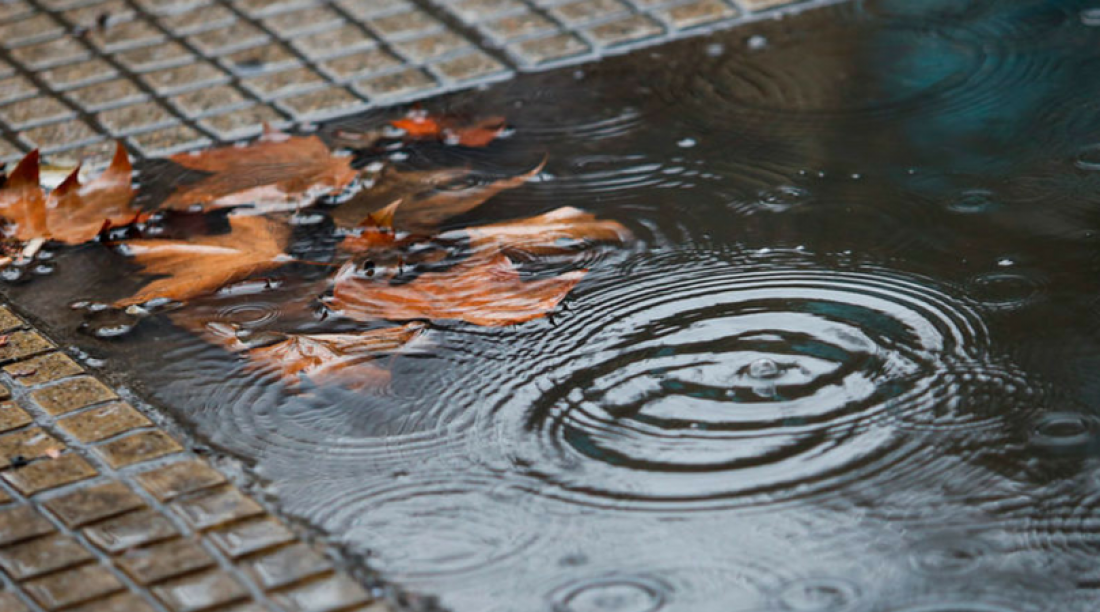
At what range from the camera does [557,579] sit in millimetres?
1944

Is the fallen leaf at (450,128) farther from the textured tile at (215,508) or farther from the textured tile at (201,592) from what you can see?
the textured tile at (201,592)

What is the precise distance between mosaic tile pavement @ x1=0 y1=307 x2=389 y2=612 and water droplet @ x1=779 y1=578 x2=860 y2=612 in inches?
23.3

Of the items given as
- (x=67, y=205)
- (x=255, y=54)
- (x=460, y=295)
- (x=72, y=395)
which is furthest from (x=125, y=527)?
(x=255, y=54)

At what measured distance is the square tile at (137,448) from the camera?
2.23m

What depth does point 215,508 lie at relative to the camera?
210 centimetres

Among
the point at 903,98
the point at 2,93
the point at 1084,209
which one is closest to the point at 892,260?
the point at 1084,209

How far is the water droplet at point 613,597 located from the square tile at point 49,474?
0.85 metres

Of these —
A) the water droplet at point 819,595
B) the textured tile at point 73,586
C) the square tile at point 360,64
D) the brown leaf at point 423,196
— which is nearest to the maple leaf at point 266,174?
the brown leaf at point 423,196

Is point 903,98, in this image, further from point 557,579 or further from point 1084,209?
point 557,579

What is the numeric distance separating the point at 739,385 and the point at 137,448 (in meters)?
1.06

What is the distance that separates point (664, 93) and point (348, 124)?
853 millimetres

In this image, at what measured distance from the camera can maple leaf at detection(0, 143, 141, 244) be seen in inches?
120

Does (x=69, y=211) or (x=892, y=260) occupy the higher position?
(x=892, y=260)

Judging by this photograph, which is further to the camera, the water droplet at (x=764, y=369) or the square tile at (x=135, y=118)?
A: the square tile at (x=135, y=118)
